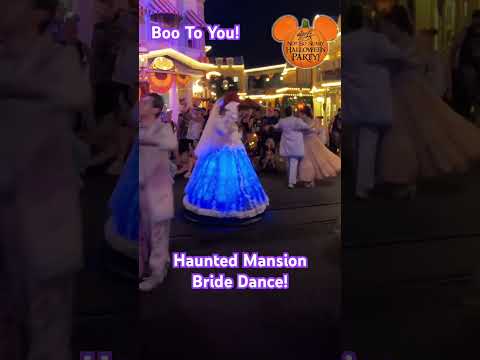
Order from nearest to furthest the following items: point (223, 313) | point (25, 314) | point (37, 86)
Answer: point (37, 86) → point (25, 314) → point (223, 313)

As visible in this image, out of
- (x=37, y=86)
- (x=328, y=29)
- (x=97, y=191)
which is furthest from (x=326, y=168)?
(x=37, y=86)

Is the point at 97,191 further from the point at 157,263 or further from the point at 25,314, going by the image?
the point at 25,314

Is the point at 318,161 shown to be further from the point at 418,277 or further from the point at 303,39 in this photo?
the point at 418,277

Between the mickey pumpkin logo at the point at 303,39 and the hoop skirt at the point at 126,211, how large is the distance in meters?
0.87

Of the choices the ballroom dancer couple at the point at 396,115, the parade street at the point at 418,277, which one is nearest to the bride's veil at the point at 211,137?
the ballroom dancer couple at the point at 396,115

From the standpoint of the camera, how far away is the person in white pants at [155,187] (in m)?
2.58

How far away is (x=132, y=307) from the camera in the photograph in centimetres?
A: 264

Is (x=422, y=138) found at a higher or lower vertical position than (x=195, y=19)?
lower

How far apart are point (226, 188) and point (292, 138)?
0.41 meters

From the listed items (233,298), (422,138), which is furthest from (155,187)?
(422,138)

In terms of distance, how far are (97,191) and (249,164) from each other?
738 mm

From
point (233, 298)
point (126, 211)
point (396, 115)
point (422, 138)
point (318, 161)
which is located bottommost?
point (233, 298)

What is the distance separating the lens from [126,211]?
2.59 metres

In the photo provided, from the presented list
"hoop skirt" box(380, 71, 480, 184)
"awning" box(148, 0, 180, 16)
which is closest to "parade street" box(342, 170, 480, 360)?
"hoop skirt" box(380, 71, 480, 184)
